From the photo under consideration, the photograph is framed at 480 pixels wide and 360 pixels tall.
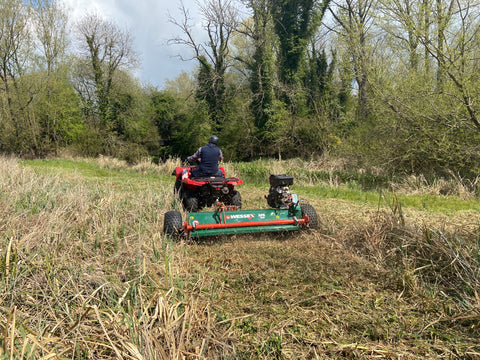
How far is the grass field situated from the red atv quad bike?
79 cm

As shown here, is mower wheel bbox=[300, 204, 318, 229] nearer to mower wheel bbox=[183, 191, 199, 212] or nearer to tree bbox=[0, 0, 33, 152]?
mower wheel bbox=[183, 191, 199, 212]

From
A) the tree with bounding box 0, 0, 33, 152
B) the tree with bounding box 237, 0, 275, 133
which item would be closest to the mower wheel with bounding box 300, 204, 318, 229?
the tree with bounding box 237, 0, 275, 133

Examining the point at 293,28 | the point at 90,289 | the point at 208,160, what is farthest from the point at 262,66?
the point at 90,289

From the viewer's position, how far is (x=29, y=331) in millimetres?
1745

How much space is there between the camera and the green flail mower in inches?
146

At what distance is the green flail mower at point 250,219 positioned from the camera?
12.2 ft

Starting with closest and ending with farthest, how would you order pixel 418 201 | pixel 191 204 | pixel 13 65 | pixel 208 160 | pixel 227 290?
pixel 227 290, pixel 191 204, pixel 208 160, pixel 418 201, pixel 13 65

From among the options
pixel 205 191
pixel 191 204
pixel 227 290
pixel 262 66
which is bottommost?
pixel 227 290

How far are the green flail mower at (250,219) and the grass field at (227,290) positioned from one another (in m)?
0.19

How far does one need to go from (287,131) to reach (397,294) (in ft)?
50.3

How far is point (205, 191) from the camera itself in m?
4.89

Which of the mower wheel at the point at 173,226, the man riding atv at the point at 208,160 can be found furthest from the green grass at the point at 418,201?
the mower wheel at the point at 173,226

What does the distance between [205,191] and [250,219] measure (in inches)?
47.4

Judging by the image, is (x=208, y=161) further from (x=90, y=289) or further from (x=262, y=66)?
(x=262, y=66)
